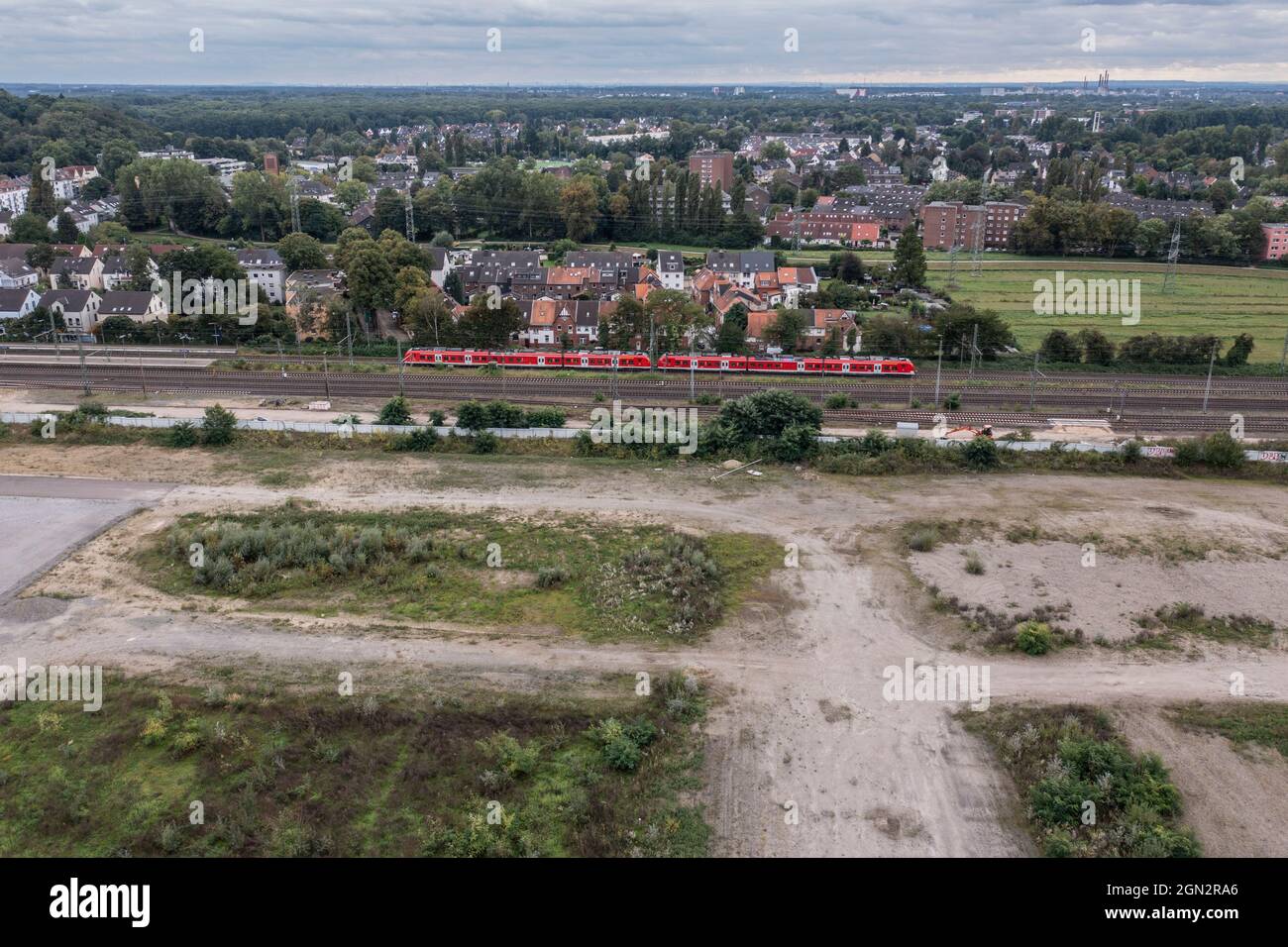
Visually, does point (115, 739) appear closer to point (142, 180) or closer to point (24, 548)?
point (24, 548)

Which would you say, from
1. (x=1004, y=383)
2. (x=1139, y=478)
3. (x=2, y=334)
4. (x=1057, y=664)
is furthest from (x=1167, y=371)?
(x=2, y=334)

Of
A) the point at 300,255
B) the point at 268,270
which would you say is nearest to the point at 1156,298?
the point at 300,255

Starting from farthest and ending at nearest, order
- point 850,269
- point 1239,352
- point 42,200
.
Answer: point 42,200 → point 850,269 → point 1239,352

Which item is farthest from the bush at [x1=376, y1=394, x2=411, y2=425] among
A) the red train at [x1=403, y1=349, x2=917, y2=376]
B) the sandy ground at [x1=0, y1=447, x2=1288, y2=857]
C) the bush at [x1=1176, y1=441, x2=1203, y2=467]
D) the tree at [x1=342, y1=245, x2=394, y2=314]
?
the bush at [x1=1176, y1=441, x2=1203, y2=467]

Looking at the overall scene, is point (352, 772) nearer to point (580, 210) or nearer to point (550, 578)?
point (550, 578)

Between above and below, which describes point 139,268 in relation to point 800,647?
above

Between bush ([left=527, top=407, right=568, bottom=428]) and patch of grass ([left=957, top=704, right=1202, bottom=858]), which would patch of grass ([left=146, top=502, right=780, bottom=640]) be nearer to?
patch of grass ([left=957, top=704, right=1202, bottom=858])

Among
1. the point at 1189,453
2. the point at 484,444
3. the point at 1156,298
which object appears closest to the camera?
the point at 1189,453
